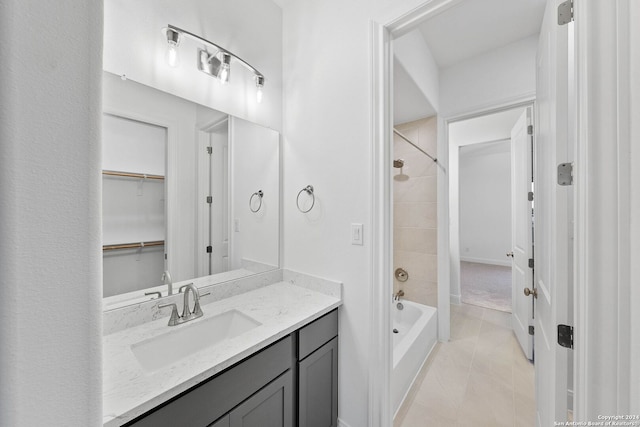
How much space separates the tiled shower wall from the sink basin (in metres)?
2.05

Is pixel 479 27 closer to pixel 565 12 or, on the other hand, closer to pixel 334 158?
pixel 565 12

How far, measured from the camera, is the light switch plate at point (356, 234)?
1.38 m

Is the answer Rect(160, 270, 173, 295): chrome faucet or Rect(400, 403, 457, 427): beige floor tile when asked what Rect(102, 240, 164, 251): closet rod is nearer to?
Rect(160, 270, 173, 295): chrome faucet

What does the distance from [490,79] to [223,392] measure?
3.05m

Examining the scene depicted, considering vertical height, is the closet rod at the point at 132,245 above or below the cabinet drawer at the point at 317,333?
above

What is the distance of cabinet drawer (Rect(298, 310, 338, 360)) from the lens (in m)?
1.21

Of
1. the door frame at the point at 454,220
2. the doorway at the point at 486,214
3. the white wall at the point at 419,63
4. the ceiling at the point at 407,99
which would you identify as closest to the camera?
the white wall at the point at 419,63

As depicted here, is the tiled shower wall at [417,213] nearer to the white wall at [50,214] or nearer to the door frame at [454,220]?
the door frame at [454,220]

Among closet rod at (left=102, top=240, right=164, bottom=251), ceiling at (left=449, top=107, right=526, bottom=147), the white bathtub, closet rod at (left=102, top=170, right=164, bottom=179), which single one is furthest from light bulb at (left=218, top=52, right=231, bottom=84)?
ceiling at (left=449, top=107, right=526, bottom=147)

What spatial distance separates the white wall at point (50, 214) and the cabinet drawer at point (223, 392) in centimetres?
49

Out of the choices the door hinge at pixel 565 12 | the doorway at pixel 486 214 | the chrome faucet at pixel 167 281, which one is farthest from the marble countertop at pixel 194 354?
the doorway at pixel 486 214

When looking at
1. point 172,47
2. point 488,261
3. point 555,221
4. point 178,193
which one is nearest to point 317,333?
point 178,193

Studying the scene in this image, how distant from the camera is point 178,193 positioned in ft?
4.35

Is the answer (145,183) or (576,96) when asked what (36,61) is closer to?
(145,183)
